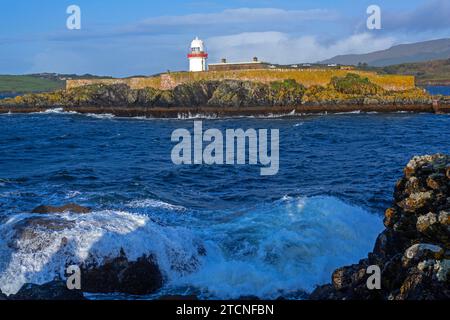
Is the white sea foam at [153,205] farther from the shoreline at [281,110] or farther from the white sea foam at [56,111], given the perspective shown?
the white sea foam at [56,111]

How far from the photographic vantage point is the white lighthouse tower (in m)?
62.8

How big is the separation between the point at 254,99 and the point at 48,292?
1825 inches

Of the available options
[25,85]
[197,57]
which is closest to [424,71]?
[25,85]

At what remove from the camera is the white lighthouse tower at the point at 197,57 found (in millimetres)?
62781

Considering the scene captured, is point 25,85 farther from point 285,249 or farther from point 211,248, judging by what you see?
point 285,249

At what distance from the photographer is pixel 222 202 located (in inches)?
607

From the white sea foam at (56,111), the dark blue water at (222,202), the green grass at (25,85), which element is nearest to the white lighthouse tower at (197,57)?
the white sea foam at (56,111)

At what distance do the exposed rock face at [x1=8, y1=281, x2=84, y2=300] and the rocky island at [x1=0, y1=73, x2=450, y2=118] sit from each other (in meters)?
43.2

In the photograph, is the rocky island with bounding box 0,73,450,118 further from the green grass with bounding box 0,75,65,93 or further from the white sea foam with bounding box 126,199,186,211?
the green grass with bounding box 0,75,65,93

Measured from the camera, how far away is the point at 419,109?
5044 centimetres

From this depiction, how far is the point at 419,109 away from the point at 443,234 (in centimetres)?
4646

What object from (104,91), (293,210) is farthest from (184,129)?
(293,210)

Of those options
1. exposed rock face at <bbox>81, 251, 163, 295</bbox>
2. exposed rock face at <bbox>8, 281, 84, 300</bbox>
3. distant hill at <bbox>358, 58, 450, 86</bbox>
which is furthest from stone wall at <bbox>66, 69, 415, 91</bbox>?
distant hill at <bbox>358, 58, 450, 86</bbox>
